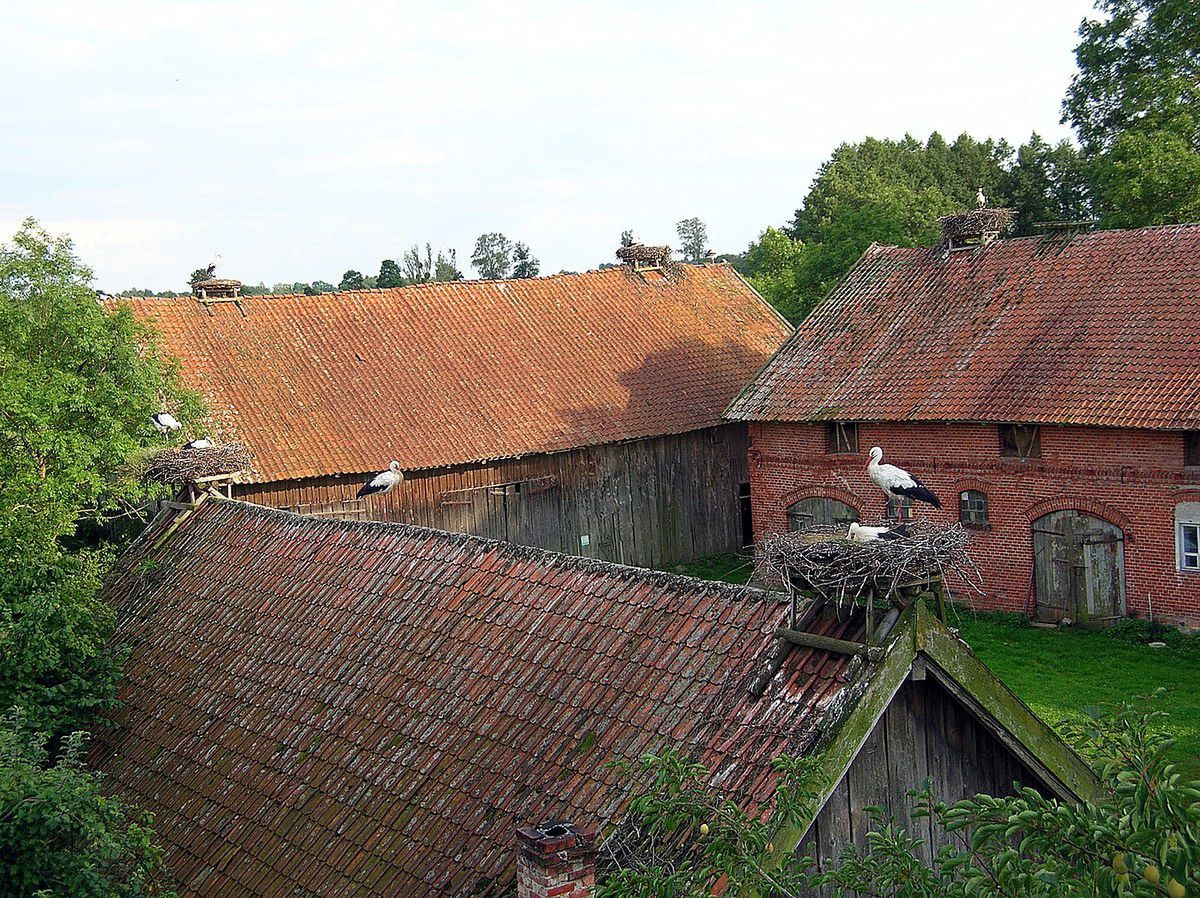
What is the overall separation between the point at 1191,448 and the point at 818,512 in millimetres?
7909

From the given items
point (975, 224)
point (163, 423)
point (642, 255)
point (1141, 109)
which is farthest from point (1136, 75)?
point (163, 423)

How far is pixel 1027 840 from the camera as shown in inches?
169

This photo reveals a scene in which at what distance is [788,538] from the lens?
7.48 meters

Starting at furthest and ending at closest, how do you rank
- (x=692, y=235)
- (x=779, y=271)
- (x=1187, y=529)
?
1. (x=692, y=235)
2. (x=779, y=271)
3. (x=1187, y=529)

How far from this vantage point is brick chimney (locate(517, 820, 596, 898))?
6.32 m

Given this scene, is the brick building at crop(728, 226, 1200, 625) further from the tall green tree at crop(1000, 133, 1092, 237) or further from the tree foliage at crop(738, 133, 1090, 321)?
the tall green tree at crop(1000, 133, 1092, 237)

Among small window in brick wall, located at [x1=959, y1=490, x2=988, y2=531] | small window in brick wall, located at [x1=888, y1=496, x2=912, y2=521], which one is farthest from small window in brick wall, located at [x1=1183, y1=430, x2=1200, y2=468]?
small window in brick wall, located at [x1=888, y1=496, x2=912, y2=521]

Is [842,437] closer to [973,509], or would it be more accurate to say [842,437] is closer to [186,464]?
[973,509]

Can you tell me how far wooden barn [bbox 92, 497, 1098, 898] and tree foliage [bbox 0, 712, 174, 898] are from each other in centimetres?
71

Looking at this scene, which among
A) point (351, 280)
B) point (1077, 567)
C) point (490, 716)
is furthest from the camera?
point (351, 280)

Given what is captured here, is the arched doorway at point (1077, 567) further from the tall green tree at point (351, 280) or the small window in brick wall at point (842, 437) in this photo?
the tall green tree at point (351, 280)

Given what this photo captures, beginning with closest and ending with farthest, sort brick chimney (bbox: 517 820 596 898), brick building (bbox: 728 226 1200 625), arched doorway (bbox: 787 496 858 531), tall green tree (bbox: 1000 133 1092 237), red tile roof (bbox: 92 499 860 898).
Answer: brick chimney (bbox: 517 820 596 898) → red tile roof (bbox: 92 499 860 898) → brick building (bbox: 728 226 1200 625) → arched doorway (bbox: 787 496 858 531) → tall green tree (bbox: 1000 133 1092 237)

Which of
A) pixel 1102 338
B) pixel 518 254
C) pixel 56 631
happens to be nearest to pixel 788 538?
pixel 56 631

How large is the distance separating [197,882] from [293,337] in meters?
17.5
